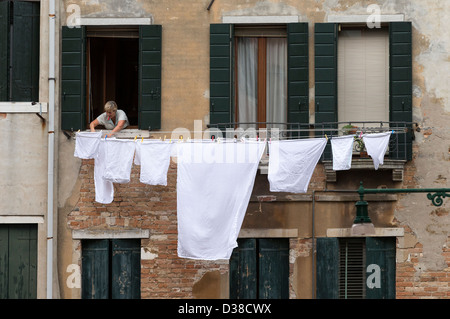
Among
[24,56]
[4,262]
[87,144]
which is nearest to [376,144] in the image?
[87,144]

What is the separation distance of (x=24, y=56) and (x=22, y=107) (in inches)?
31.6

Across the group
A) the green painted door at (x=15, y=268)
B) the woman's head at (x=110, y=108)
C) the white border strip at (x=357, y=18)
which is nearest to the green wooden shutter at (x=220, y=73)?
the woman's head at (x=110, y=108)

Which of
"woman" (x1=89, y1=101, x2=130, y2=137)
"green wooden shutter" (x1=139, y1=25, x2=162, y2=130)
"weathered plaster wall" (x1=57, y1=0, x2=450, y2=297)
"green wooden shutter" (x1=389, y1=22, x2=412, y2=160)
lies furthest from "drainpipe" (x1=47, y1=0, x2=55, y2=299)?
"green wooden shutter" (x1=389, y1=22, x2=412, y2=160)

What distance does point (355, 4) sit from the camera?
43.6 feet

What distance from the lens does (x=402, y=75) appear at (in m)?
13.1

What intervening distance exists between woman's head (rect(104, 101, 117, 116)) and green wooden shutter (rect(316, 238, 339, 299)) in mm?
3535

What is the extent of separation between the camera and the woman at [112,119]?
1303 cm

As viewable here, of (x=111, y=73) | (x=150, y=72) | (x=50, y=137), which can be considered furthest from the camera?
(x=111, y=73)

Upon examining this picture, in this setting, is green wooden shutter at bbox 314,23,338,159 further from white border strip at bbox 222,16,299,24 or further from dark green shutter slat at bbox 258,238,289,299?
dark green shutter slat at bbox 258,238,289,299

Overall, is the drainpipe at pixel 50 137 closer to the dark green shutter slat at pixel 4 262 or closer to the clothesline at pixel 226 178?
the dark green shutter slat at pixel 4 262

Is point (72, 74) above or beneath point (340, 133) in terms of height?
above

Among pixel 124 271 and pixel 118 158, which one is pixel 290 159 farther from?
pixel 124 271

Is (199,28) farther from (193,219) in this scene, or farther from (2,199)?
(2,199)

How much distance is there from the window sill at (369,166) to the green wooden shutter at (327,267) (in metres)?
0.95
